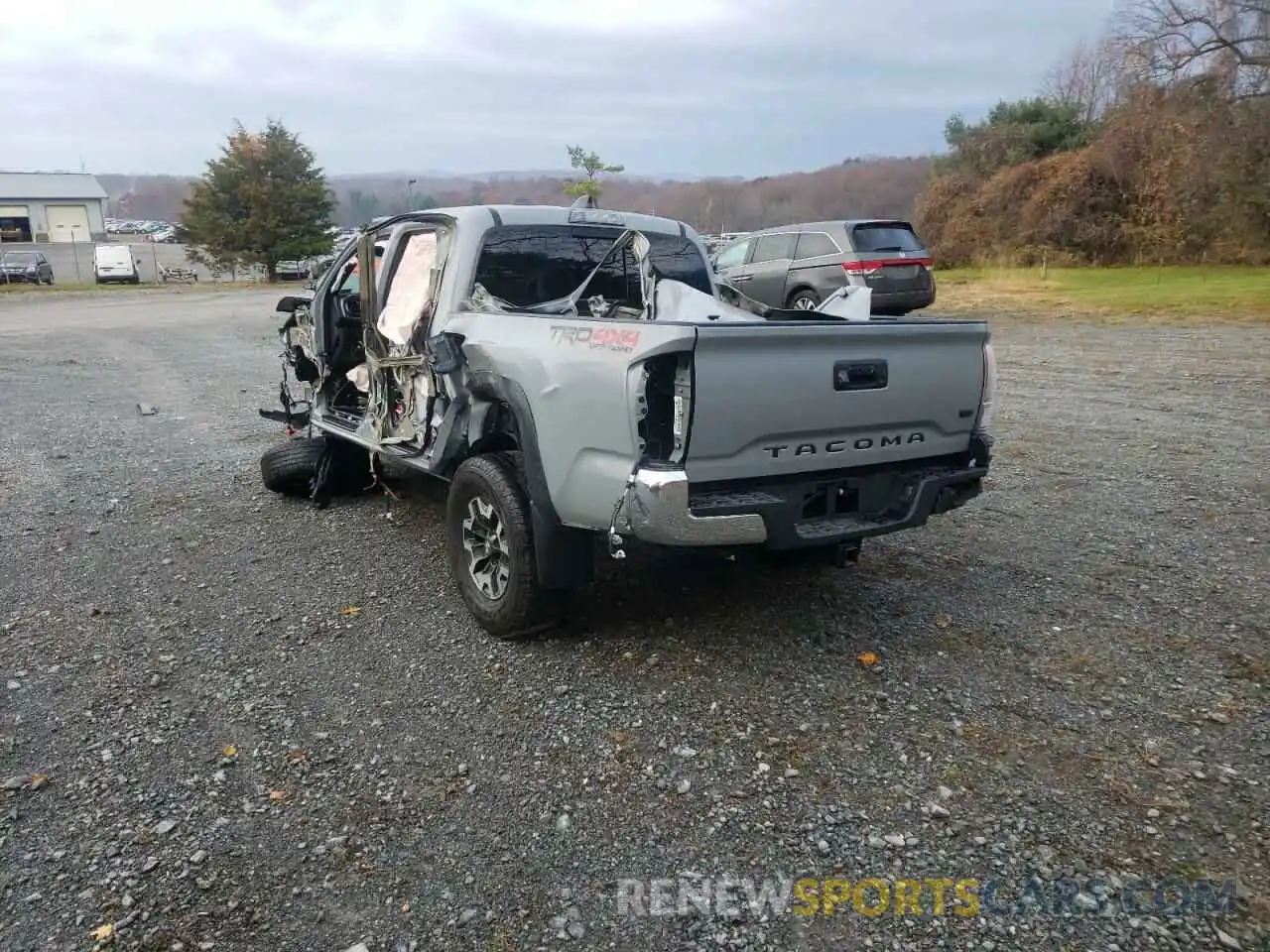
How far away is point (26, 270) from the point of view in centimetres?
3594

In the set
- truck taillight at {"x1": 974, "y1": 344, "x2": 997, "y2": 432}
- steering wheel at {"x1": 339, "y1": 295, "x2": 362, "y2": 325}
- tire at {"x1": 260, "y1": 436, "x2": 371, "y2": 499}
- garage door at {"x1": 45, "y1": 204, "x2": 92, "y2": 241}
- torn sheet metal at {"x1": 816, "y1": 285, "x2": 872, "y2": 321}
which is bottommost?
tire at {"x1": 260, "y1": 436, "x2": 371, "y2": 499}

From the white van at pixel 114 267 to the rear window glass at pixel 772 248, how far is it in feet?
101

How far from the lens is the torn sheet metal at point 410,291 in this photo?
5078 mm

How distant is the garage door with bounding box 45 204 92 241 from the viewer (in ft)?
246

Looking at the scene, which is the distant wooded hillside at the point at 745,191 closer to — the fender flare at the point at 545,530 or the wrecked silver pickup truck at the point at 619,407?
the wrecked silver pickup truck at the point at 619,407

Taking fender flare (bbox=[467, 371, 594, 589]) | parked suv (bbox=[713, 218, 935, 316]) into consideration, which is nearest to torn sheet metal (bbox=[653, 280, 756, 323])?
fender flare (bbox=[467, 371, 594, 589])

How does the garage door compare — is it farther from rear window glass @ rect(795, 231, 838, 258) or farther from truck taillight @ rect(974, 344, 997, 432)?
truck taillight @ rect(974, 344, 997, 432)

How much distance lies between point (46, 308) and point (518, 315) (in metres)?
26.3

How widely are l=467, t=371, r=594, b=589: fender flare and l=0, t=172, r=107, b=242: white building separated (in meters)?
81.4

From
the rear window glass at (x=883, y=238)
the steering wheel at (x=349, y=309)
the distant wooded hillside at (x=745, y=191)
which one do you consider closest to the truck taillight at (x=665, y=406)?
the steering wheel at (x=349, y=309)

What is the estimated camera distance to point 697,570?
5133 mm

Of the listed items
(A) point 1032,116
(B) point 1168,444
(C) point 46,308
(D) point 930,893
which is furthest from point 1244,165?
(C) point 46,308

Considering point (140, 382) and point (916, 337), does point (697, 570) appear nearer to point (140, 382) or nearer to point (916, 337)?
point (916, 337)

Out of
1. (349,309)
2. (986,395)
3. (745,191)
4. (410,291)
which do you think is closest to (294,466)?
(349,309)
